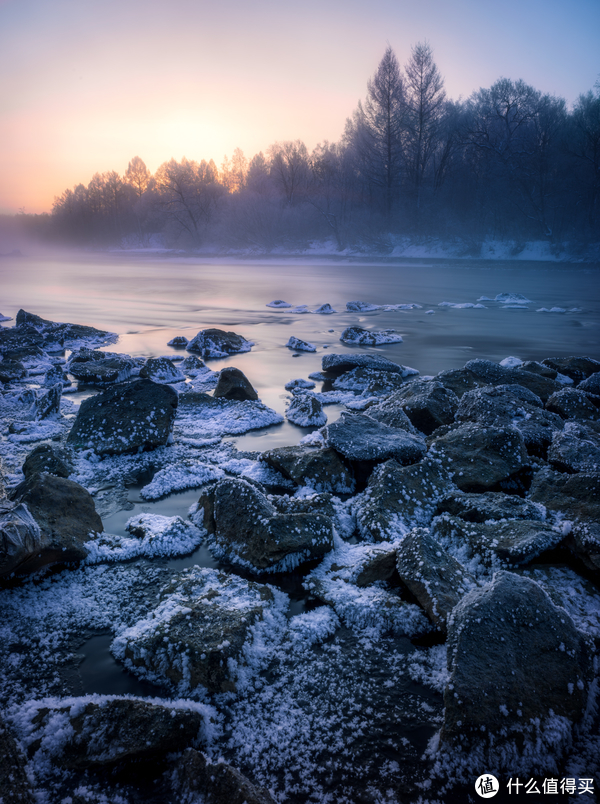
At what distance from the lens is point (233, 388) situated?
5832 millimetres

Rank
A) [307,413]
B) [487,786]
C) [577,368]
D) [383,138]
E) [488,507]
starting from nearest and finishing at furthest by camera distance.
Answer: [487,786]
[488,507]
[307,413]
[577,368]
[383,138]

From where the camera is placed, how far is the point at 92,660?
2.14m

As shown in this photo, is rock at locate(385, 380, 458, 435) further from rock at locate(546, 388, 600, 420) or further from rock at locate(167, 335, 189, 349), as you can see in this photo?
rock at locate(167, 335, 189, 349)

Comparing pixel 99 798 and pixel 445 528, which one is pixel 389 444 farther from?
pixel 99 798

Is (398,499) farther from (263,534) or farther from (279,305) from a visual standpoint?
(279,305)

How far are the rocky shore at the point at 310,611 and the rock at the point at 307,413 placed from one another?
0.69 metres

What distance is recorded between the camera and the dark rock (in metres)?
7.05

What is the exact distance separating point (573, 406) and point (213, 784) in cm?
476

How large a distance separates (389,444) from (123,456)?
2.37 m

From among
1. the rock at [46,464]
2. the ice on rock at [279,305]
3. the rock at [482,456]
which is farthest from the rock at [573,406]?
the ice on rock at [279,305]

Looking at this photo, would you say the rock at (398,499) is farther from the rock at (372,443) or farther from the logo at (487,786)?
the logo at (487,786)

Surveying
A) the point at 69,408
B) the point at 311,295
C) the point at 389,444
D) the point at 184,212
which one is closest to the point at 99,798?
the point at 389,444

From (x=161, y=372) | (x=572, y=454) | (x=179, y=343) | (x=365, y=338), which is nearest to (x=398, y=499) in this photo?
(x=572, y=454)

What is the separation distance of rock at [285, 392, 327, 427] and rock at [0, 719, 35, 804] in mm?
3841
